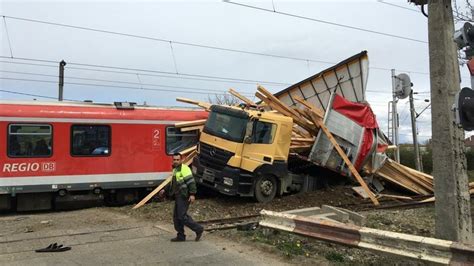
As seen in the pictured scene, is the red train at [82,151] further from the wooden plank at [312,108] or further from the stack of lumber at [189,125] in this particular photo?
the wooden plank at [312,108]

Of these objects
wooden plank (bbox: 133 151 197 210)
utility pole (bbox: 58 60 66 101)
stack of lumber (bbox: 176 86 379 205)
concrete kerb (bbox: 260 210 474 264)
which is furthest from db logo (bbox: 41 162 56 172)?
utility pole (bbox: 58 60 66 101)

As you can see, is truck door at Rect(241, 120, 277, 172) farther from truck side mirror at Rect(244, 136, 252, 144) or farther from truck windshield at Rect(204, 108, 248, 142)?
truck windshield at Rect(204, 108, 248, 142)

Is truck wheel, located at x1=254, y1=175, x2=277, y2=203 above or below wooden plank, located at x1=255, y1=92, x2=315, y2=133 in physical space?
below

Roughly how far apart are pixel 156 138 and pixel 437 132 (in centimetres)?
956

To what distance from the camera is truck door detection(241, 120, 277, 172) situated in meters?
13.8

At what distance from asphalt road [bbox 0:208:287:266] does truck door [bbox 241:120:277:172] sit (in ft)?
11.7

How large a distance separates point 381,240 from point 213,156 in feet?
25.0

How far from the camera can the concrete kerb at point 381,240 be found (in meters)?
6.00

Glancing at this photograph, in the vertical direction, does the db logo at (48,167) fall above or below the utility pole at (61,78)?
below

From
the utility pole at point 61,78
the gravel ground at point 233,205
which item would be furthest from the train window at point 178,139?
the utility pole at point 61,78

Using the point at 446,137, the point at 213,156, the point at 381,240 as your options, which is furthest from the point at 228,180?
the point at 446,137

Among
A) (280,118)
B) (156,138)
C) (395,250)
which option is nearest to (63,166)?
(156,138)

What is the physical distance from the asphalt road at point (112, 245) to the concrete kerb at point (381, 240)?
78 cm

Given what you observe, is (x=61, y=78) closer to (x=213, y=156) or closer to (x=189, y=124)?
(x=189, y=124)
